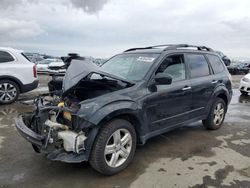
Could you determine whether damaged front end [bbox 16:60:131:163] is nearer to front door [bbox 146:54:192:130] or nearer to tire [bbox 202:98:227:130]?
front door [bbox 146:54:192:130]

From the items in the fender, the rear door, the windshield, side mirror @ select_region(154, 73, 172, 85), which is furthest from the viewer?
the rear door

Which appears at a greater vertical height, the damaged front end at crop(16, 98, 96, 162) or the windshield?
the windshield

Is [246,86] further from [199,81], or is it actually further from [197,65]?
[199,81]

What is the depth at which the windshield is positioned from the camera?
3888 millimetres

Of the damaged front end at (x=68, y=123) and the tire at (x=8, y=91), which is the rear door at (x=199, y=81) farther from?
the tire at (x=8, y=91)

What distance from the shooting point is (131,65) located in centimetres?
422

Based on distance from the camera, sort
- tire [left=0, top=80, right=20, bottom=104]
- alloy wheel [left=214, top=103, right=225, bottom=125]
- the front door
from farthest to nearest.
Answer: tire [left=0, top=80, right=20, bottom=104] → alloy wheel [left=214, top=103, right=225, bottom=125] → the front door

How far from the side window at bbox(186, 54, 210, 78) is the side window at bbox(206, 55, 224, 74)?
226 mm

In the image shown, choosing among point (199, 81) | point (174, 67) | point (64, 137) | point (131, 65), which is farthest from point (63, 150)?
point (199, 81)

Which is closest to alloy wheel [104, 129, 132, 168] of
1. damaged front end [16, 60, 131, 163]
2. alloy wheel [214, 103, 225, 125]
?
damaged front end [16, 60, 131, 163]

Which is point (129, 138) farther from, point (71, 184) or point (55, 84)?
point (55, 84)

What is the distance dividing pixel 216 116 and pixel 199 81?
3.60ft

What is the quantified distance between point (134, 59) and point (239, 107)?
509 cm

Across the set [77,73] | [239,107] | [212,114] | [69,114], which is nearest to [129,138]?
[69,114]
